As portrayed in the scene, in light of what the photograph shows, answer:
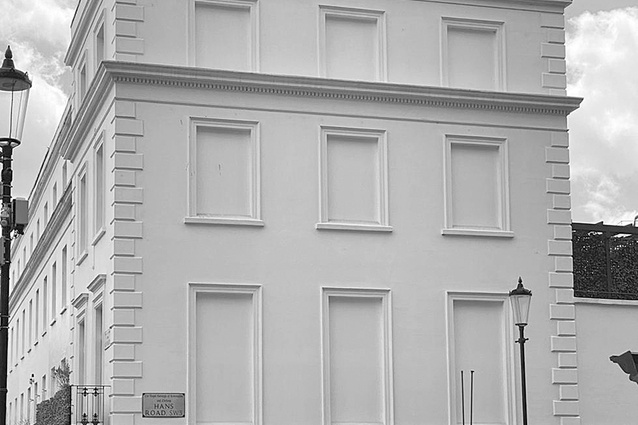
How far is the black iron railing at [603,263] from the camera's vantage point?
33.1m

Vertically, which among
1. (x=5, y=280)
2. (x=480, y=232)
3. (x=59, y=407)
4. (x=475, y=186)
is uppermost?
(x=475, y=186)

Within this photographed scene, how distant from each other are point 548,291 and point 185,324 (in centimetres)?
849

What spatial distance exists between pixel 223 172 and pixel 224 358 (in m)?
4.01

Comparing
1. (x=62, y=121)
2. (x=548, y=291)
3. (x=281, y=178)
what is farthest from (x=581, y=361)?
(x=62, y=121)

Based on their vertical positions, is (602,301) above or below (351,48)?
below

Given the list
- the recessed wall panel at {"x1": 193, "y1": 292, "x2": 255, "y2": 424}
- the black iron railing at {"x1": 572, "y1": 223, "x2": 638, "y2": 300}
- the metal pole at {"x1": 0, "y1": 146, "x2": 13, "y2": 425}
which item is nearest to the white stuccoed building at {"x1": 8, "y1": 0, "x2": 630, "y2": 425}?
the recessed wall panel at {"x1": 193, "y1": 292, "x2": 255, "y2": 424}

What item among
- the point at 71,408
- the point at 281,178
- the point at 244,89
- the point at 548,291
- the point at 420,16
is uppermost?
the point at 420,16

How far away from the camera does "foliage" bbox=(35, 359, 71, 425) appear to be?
29719 mm

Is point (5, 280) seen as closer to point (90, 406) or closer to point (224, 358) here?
point (224, 358)

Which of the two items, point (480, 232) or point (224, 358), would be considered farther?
point (480, 232)

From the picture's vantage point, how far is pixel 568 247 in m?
30.7

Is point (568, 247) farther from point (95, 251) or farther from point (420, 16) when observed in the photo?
point (95, 251)

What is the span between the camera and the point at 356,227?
29078 mm

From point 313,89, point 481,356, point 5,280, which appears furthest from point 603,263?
point 5,280
